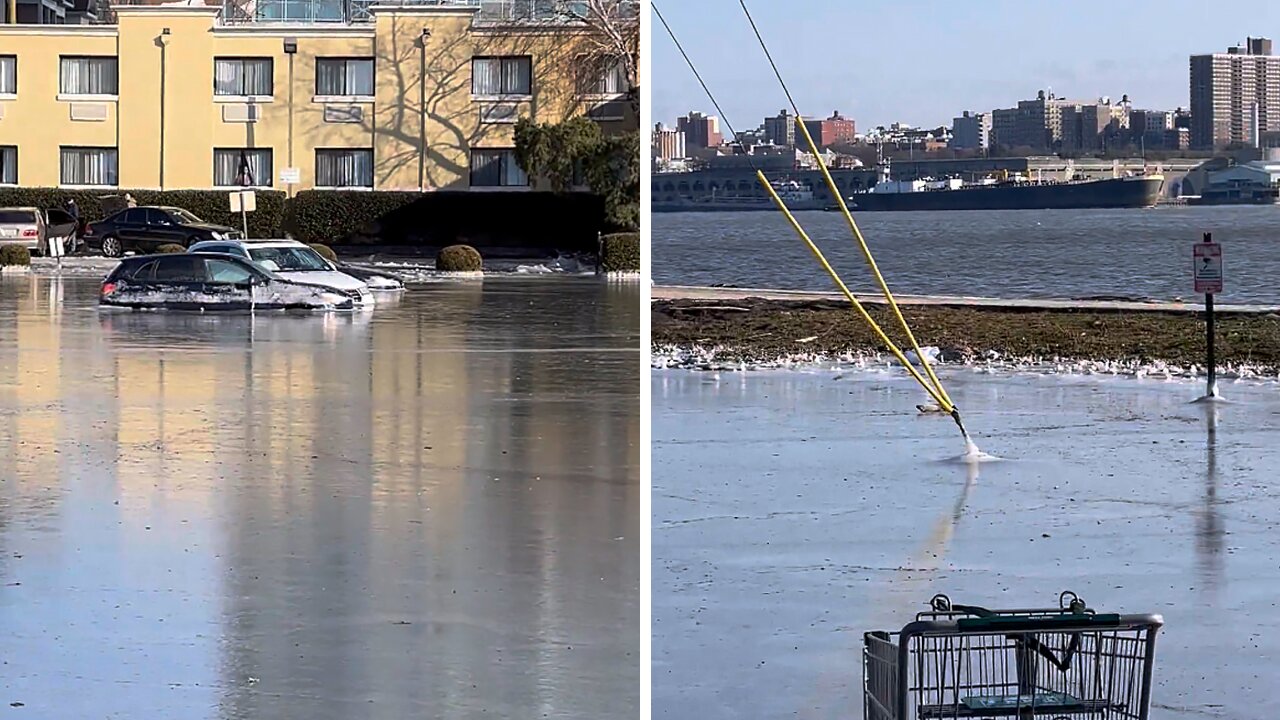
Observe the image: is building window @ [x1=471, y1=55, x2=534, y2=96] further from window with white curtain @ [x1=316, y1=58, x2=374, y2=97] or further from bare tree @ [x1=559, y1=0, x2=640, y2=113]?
window with white curtain @ [x1=316, y1=58, x2=374, y2=97]

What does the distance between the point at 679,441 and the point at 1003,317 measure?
4740mm

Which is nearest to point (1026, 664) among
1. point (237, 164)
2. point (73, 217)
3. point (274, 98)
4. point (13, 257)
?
point (13, 257)

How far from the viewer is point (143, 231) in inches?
955

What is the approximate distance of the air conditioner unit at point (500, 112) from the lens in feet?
92.7

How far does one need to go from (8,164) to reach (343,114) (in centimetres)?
564

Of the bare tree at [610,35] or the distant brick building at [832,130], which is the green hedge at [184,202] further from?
the distant brick building at [832,130]

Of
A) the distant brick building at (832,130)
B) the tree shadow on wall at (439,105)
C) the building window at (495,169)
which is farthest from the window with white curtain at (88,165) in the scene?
the distant brick building at (832,130)

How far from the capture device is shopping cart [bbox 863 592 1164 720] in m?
2.49

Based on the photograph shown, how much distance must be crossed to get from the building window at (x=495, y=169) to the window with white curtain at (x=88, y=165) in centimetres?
600

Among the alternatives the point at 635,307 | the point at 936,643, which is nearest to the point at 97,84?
the point at 635,307

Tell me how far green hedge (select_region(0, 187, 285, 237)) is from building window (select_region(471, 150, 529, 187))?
10.2ft

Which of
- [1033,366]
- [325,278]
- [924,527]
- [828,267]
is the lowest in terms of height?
[924,527]

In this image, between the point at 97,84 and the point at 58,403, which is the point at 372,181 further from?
the point at 58,403

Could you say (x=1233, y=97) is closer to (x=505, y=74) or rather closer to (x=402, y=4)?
(x=505, y=74)
